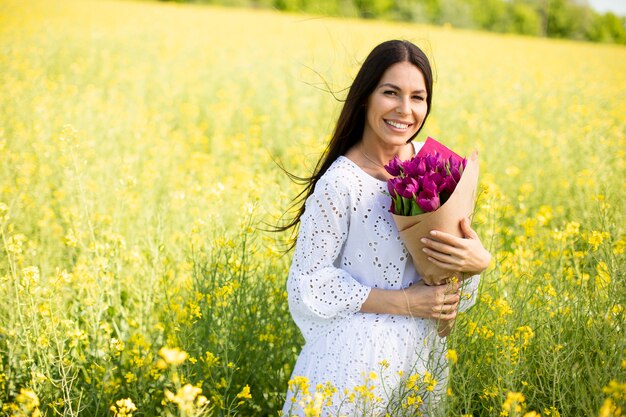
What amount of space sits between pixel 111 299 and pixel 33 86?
419cm

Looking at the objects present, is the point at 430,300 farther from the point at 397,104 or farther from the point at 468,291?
the point at 397,104

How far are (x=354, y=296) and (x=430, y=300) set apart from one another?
0.25m

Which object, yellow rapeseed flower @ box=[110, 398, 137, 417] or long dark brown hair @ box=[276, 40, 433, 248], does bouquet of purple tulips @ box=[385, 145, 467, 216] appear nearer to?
long dark brown hair @ box=[276, 40, 433, 248]

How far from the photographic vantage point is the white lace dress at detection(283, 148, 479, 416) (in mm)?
1915

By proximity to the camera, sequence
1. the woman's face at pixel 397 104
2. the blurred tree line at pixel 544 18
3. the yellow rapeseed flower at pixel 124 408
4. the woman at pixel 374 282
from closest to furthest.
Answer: the yellow rapeseed flower at pixel 124 408, the woman at pixel 374 282, the woman's face at pixel 397 104, the blurred tree line at pixel 544 18

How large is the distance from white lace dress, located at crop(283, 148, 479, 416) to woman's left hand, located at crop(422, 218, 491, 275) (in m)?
0.13

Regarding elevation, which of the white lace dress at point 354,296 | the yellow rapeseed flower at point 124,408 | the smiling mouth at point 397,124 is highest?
the smiling mouth at point 397,124

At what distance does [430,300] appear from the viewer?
1917 millimetres

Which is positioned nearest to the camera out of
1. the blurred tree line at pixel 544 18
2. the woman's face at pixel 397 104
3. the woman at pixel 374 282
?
the woman at pixel 374 282

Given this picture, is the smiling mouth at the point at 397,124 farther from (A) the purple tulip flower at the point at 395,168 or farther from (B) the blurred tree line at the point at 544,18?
(B) the blurred tree line at the point at 544,18

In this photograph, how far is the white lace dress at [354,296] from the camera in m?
1.92

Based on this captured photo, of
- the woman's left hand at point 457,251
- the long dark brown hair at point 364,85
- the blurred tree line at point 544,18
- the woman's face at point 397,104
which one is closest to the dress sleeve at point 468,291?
the woman's left hand at point 457,251

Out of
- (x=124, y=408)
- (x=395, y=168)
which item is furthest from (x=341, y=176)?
(x=124, y=408)

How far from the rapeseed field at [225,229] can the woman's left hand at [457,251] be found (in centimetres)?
20
